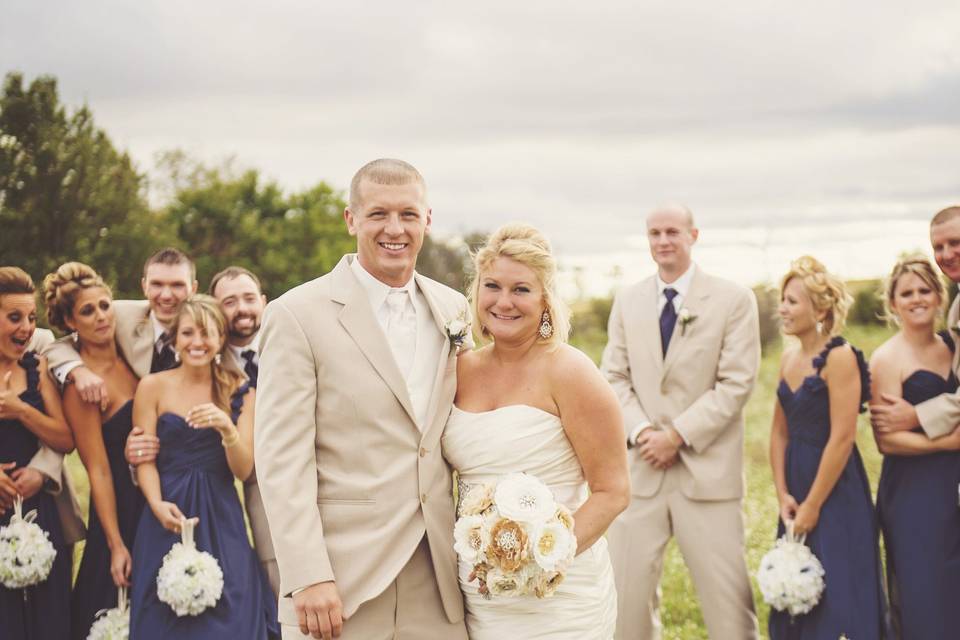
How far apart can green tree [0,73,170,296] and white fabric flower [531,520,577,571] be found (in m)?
13.9

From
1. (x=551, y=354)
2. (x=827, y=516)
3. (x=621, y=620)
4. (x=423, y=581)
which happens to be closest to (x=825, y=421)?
(x=827, y=516)

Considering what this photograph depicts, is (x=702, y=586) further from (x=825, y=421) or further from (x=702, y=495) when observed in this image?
(x=825, y=421)

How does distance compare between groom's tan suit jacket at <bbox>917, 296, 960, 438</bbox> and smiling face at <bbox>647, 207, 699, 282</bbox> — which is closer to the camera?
groom's tan suit jacket at <bbox>917, 296, 960, 438</bbox>

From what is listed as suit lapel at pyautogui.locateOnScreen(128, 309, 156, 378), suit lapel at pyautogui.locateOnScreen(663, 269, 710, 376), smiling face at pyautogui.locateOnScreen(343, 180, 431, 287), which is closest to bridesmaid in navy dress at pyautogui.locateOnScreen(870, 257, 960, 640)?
suit lapel at pyautogui.locateOnScreen(663, 269, 710, 376)

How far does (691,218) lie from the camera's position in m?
5.98

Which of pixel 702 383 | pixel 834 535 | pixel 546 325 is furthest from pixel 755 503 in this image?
pixel 546 325

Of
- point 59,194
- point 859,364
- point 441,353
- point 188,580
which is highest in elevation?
point 59,194

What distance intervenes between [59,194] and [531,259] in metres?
14.4

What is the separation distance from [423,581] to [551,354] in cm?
102

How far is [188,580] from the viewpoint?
449 centimetres

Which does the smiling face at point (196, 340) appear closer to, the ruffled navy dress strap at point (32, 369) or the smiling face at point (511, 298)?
the ruffled navy dress strap at point (32, 369)

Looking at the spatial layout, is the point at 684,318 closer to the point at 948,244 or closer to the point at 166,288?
the point at 948,244

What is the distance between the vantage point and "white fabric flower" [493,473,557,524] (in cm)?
317

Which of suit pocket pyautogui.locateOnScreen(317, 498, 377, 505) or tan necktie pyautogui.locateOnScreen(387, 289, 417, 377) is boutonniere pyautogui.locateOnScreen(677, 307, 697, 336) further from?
suit pocket pyautogui.locateOnScreen(317, 498, 377, 505)
